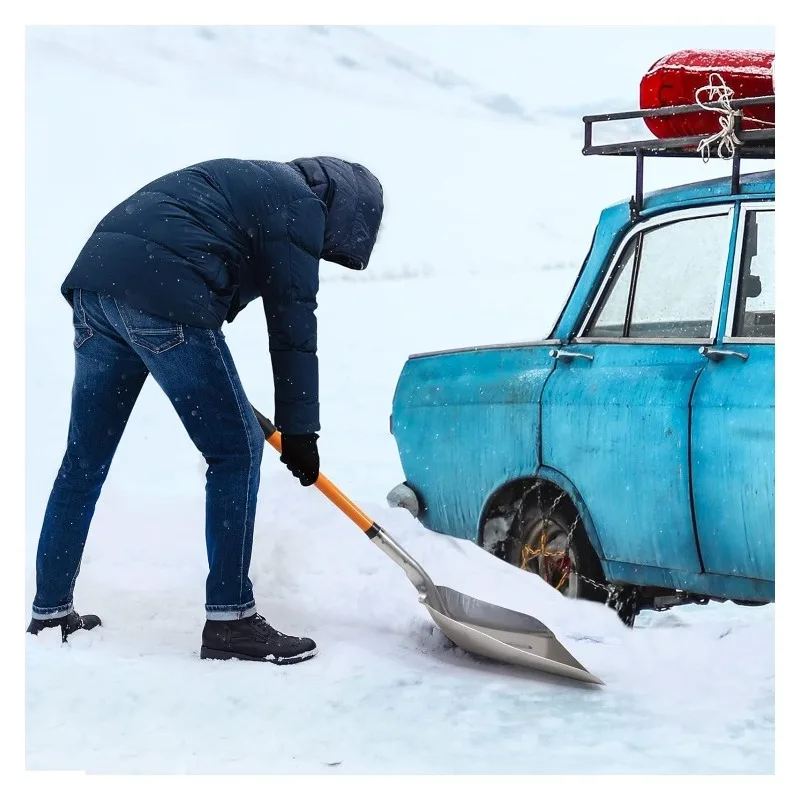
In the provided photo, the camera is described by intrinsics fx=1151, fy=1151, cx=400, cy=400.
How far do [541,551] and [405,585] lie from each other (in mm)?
495

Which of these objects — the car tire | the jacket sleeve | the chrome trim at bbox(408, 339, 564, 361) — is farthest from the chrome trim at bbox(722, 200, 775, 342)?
the jacket sleeve

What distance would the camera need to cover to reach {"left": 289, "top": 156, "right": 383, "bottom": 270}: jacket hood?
3.46m

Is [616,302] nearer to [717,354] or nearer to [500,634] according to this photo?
[717,354]

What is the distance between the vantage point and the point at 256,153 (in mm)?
4621

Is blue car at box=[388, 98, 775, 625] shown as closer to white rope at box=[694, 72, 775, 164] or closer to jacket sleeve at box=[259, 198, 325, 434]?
white rope at box=[694, 72, 775, 164]

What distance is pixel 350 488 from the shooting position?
467 centimetres

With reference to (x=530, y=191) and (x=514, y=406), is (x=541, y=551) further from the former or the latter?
(x=530, y=191)

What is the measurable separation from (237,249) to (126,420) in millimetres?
702

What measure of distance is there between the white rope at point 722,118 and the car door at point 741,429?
0.23 m

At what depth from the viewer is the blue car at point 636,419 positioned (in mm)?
3523

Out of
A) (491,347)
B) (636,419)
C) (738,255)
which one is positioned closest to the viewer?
(738,255)

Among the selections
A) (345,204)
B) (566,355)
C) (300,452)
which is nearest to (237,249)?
(345,204)

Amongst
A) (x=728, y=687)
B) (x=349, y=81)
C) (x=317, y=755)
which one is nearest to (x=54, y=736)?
(x=317, y=755)

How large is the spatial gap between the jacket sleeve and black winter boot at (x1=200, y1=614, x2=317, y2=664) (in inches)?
26.4
